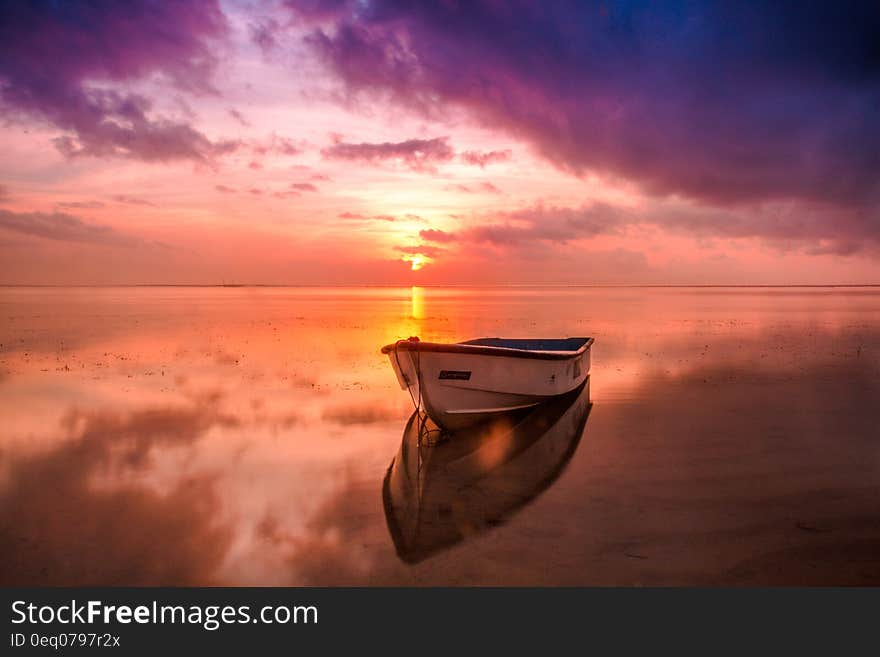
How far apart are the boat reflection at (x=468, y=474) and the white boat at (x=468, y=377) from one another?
54 centimetres

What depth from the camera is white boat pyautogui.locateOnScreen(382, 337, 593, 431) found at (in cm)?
1376

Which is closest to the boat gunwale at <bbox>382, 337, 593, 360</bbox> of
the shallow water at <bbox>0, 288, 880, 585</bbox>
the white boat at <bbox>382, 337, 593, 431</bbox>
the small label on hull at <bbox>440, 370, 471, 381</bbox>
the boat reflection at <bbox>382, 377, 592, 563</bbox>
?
the white boat at <bbox>382, 337, 593, 431</bbox>

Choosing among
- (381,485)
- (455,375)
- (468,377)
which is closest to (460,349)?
(455,375)

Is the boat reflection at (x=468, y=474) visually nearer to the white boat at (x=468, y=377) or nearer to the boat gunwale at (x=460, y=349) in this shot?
the white boat at (x=468, y=377)

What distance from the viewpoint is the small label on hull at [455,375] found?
45.5 ft

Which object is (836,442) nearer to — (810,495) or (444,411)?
(810,495)

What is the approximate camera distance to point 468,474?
456 inches

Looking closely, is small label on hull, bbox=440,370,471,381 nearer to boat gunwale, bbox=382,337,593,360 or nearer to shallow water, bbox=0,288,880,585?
boat gunwale, bbox=382,337,593,360

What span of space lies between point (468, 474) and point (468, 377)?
3.06 meters

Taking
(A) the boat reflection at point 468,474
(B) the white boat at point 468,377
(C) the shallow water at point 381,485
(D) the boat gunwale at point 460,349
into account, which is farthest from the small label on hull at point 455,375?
(C) the shallow water at point 381,485

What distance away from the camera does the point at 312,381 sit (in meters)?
21.8

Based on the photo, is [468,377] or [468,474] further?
[468,377]

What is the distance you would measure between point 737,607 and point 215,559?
6281 mm

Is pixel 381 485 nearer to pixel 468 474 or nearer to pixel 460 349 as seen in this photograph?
pixel 468 474
